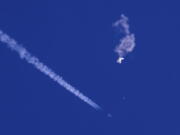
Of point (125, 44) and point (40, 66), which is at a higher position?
point (125, 44)

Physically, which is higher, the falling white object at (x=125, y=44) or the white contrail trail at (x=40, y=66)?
the falling white object at (x=125, y=44)

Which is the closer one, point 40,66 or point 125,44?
point 40,66

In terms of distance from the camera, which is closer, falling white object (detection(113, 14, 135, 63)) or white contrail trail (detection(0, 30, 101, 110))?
white contrail trail (detection(0, 30, 101, 110))

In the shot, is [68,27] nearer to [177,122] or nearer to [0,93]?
[0,93]

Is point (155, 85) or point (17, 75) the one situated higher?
point (155, 85)

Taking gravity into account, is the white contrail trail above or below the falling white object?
below

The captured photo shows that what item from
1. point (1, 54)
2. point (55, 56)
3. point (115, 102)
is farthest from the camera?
point (115, 102)

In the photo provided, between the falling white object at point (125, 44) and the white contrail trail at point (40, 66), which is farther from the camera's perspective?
the falling white object at point (125, 44)

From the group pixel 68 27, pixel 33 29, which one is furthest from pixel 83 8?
pixel 33 29
